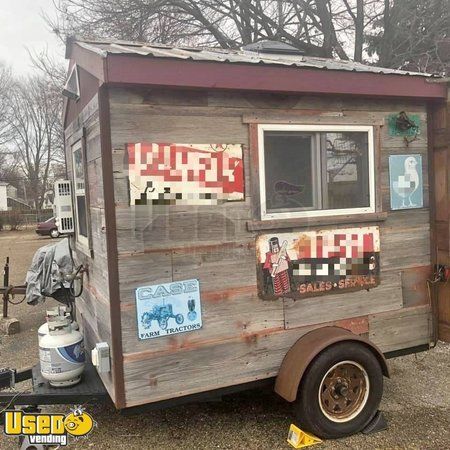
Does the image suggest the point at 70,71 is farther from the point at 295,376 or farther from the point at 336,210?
the point at 295,376

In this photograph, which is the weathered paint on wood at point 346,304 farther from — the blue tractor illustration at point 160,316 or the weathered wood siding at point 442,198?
the blue tractor illustration at point 160,316

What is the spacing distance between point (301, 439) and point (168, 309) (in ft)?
4.53

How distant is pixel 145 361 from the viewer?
10.6ft

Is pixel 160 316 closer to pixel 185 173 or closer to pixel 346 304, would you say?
pixel 185 173

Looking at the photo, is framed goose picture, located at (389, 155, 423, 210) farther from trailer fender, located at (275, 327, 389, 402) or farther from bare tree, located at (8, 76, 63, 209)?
bare tree, located at (8, 76, 63, 209)

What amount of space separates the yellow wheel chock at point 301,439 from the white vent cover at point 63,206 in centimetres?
275

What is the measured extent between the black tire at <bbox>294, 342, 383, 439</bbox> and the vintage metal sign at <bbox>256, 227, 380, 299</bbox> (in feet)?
1.60

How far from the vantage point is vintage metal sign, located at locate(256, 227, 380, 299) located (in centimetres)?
361

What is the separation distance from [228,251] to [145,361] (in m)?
0.94

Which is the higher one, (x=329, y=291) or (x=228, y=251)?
(x=228, y=251)

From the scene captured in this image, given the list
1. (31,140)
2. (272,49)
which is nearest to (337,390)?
(272,49)

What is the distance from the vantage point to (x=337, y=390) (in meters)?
3.70

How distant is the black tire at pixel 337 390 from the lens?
3.53 metres

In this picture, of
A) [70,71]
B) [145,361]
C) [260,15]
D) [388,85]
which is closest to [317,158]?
[388,85]
